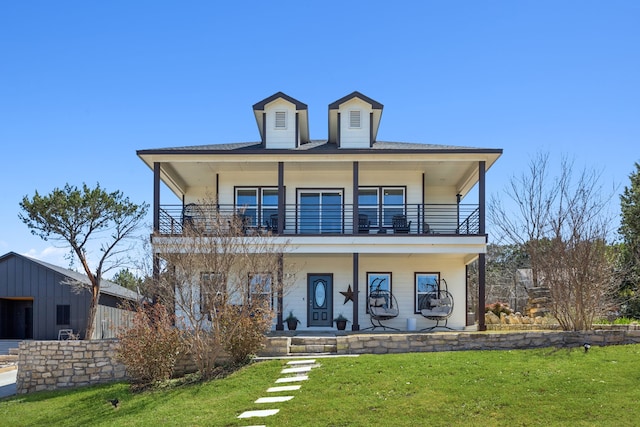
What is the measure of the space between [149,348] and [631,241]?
2037 centimetres

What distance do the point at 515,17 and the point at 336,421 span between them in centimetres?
1073

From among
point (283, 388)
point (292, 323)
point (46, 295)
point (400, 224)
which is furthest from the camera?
point (46, 295)

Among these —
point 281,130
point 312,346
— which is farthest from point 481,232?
point 281,130

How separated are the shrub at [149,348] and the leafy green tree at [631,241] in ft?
52.2

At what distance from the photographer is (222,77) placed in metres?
15.8

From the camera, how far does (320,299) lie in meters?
19.7

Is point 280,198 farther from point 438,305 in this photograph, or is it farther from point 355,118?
point 438,305

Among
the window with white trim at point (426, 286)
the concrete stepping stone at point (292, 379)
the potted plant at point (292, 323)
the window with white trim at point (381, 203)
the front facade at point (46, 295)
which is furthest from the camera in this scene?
the front facade at point (46, 295)

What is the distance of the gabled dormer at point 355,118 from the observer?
763 inches

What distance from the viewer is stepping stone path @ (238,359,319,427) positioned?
9.96 meters

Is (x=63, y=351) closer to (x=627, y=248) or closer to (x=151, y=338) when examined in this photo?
(x=151, y=338)

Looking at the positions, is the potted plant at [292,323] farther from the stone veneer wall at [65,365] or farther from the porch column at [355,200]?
the stone veneer wall at [65,365]

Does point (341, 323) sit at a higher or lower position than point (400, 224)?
lower

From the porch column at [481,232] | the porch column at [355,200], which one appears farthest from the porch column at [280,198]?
the porch column at [481,232]
